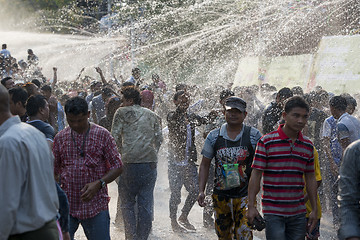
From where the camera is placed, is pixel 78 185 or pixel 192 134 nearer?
pixel 78 185

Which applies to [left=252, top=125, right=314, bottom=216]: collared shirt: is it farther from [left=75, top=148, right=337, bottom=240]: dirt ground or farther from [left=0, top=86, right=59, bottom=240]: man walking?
[left=75, top=148, right=337, bottom=240]: dirt ground

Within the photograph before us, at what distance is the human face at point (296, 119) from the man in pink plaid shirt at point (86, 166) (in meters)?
1.55

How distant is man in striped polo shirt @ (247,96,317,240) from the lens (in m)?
4.55

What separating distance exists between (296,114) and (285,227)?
997 millimetres

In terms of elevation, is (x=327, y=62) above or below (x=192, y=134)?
above

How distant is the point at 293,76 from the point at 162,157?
168 inches

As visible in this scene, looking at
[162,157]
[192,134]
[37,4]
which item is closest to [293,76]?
[162,157]

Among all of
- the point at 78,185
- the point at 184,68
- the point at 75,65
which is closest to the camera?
the point at 78,185

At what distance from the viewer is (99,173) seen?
4699mm

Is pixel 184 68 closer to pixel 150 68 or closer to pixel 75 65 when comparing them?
pixel 150 68

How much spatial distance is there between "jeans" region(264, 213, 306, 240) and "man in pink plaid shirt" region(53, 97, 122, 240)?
4.62 feet

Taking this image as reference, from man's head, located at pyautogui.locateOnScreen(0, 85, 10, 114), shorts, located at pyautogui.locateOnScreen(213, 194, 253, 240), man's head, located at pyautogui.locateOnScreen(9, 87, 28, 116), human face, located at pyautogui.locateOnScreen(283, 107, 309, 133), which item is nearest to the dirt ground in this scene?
shorts, located at pyautogui.locateOnScreen(213, 194, 253, 240)

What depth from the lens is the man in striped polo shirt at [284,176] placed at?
455 cm

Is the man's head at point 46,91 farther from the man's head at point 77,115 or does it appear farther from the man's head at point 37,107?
the man's head at point 77,115
